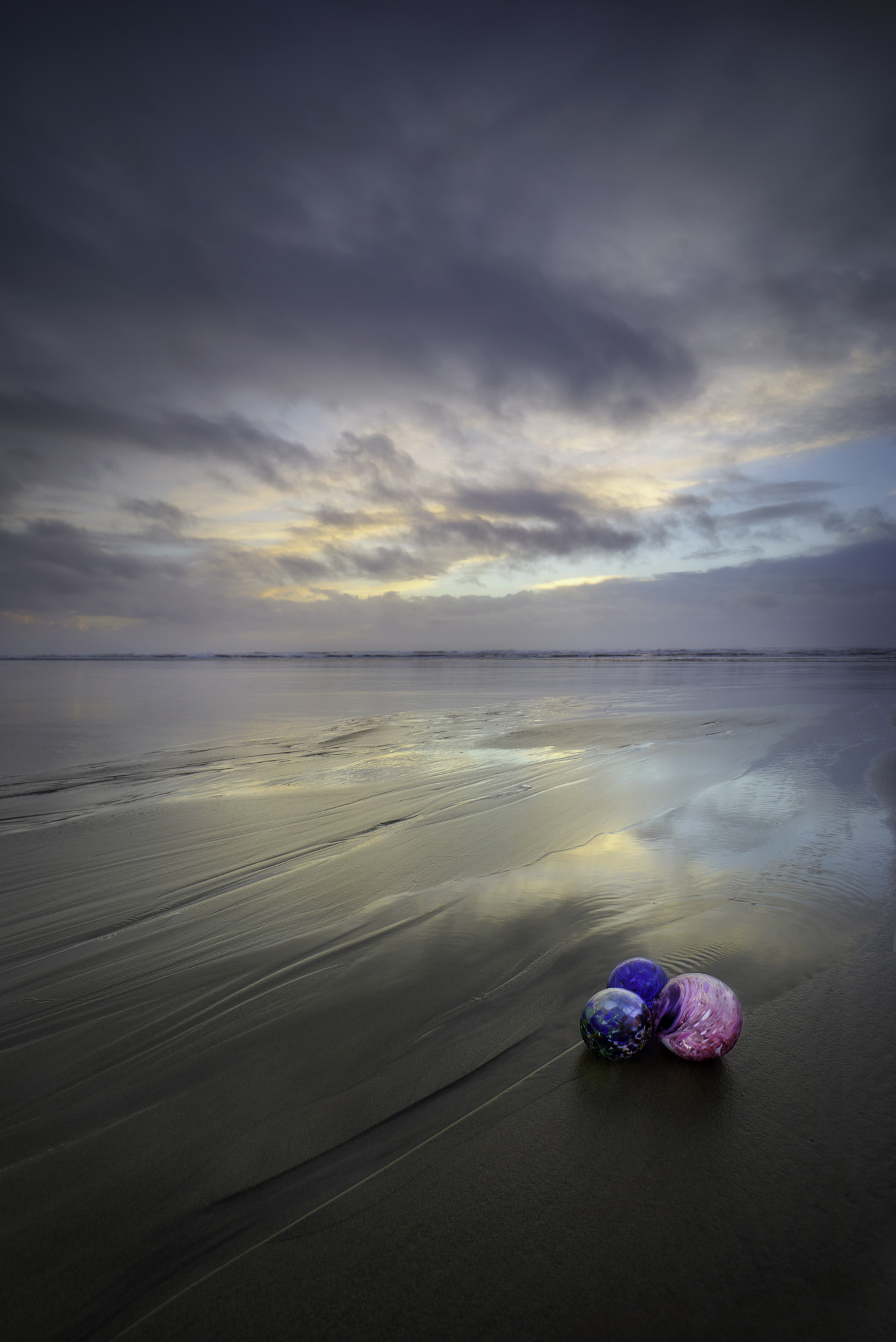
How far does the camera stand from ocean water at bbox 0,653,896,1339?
233 centimetres

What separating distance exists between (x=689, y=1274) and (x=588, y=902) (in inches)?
122

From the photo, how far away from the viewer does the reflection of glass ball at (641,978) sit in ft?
11.0

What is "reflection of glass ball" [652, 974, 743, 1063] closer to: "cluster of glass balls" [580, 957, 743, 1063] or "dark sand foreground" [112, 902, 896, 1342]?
"cluster of glass balls" [580, 957, 743, 1063]

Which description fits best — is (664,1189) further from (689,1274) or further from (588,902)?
(588,902)

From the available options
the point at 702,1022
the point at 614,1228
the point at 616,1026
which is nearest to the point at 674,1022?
the point at 702,1022

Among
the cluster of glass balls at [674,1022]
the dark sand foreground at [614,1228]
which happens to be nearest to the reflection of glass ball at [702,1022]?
the cluster of glass balls at [674,1022]

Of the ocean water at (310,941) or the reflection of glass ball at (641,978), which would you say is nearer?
the ocean water at (310,941)

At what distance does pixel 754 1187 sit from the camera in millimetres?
2271

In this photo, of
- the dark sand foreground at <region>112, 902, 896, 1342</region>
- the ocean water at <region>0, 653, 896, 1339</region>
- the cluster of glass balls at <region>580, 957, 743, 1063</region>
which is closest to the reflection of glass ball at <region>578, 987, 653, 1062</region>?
the cluster of glass balls at <region>580, 957, 743, 1063</region>

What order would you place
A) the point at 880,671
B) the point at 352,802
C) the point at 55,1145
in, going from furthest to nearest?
the point at 880,671
the point at 352,802
the point at 55,1145

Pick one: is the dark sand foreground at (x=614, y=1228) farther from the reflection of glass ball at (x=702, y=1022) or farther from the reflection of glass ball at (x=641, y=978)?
the reflection of glass ball at (x=641, y=978)

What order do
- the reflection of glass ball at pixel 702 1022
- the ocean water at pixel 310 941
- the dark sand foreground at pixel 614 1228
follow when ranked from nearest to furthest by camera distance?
the dark sand foreground at pixel 614 1228 < the ocean water at pixel 310 941 < the reflection of glass ball at pixel 702 1022

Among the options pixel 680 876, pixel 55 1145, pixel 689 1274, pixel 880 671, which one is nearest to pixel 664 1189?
pixel 689 1274

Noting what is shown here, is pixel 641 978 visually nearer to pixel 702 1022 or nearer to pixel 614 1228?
pixel 702 1022
